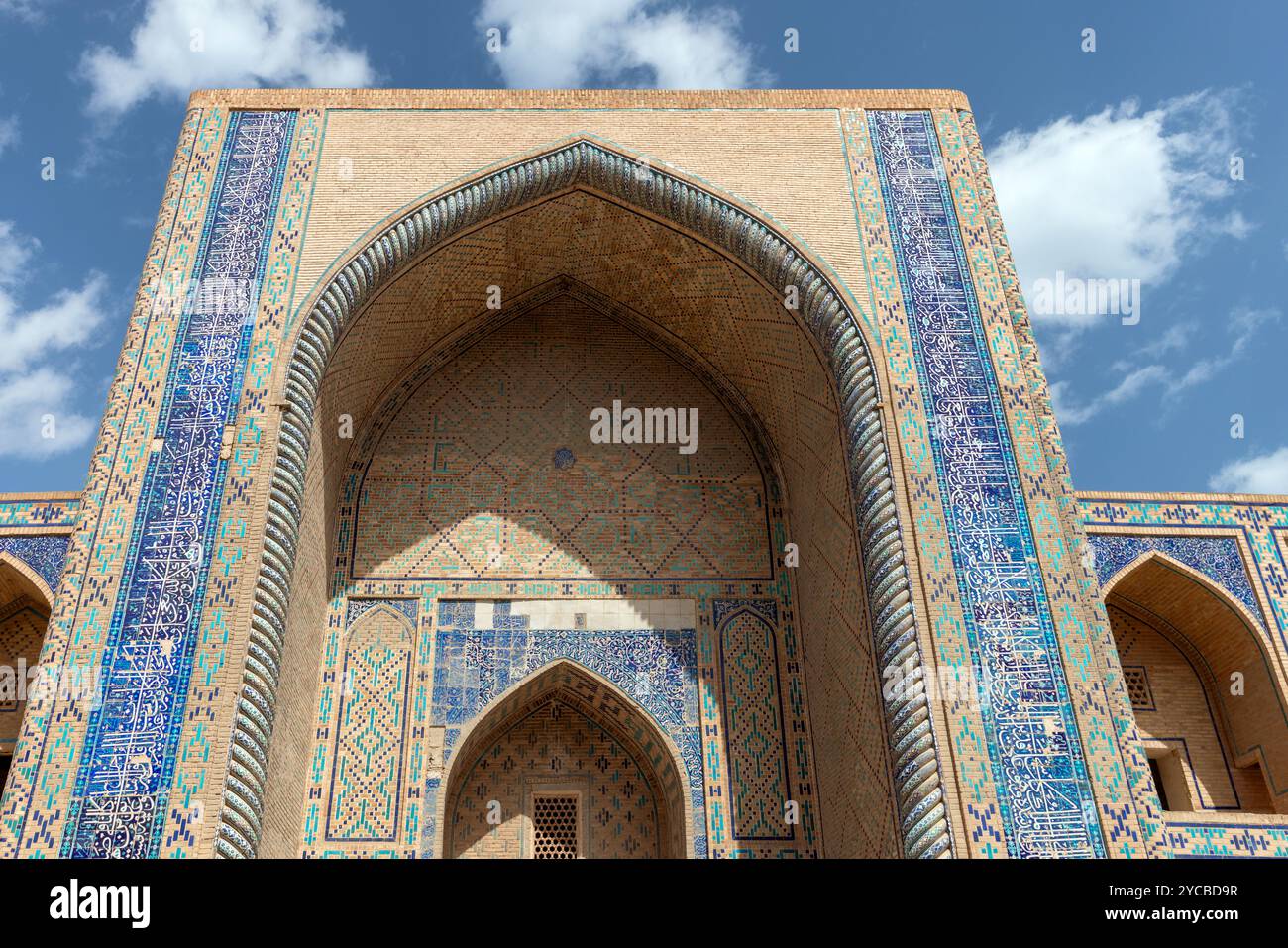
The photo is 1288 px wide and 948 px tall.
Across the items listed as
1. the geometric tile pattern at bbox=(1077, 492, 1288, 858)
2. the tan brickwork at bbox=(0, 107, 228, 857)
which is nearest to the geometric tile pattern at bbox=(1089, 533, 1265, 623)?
the geometric tile pattern at bbox=(1077, 492, 1288, 858)

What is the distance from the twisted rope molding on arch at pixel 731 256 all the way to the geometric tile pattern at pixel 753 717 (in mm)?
1206

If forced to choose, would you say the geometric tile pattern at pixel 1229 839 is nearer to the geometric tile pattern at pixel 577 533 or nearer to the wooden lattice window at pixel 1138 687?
the wooden lattice window at pixel 1138 687

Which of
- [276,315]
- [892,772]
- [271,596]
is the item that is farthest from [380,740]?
[892,772]

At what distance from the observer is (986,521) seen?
583 cm

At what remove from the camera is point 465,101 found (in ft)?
23.8

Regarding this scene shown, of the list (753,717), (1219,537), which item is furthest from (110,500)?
(1219,537)

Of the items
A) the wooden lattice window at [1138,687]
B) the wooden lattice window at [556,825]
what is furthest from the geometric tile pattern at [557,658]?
the wooden lattice window at [1138,687]

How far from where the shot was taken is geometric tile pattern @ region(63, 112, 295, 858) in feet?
16.1

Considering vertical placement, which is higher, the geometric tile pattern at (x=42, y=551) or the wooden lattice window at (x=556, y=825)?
the geometric tile pattern at (x=42, y=551)

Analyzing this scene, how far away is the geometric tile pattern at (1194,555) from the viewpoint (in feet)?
23.7

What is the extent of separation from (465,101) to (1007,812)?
5070 mm

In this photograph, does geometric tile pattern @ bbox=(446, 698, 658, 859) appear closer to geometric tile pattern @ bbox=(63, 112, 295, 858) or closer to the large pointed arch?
the large pointed arch

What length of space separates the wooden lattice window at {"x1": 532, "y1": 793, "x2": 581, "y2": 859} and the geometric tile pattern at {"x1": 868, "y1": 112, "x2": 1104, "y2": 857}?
2585 millimetres
